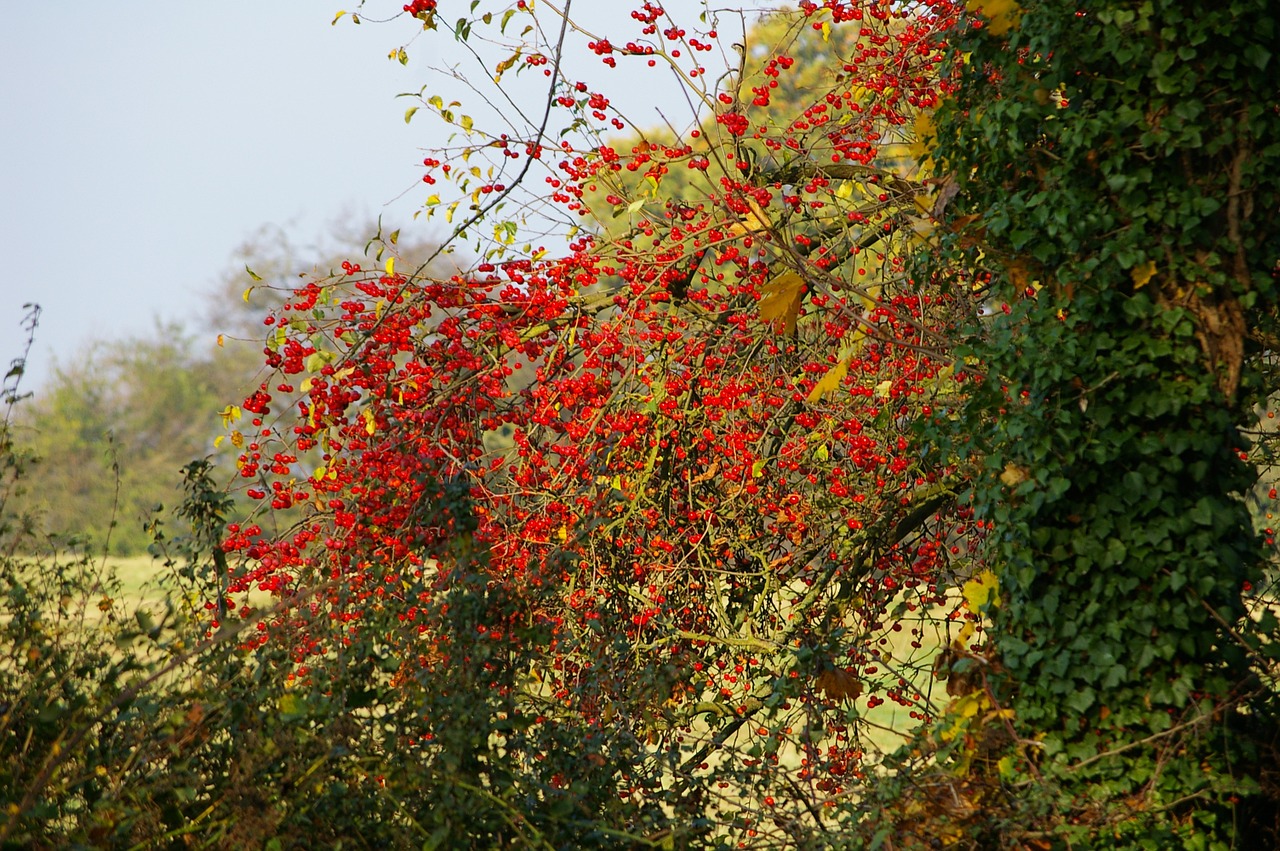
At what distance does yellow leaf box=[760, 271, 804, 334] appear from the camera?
465cm

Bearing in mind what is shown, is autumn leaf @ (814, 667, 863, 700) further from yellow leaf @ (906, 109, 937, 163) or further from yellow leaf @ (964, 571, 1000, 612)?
yellow leaf @ (906, 109, 937, 163)

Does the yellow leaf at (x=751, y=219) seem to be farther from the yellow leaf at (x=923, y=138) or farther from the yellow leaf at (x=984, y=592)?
the yellow leaf at (x=984, y=592)

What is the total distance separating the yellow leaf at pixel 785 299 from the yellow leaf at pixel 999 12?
1193 mm

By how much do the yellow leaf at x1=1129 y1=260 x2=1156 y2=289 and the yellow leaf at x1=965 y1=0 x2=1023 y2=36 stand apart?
932 mm

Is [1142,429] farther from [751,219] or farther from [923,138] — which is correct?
[751,219]

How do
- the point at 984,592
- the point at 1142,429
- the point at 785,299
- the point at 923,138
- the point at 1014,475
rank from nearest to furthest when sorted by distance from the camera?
1. the point at 1142,429
2. the point at 1014,475
3. the point at 984,592
4. the point at 923,138
5. the point at 785,299

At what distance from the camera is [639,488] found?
4730mm

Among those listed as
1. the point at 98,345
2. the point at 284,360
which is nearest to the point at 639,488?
the point at 284,360

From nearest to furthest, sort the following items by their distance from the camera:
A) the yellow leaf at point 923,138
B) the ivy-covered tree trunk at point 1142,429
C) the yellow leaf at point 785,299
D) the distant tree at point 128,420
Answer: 1. the ivy-covered tree trunk at point 1142,429
2. the yellow leaf at point 923,138
3. the yellow leaf at point 785,299
4. the distant tree at point 128,420

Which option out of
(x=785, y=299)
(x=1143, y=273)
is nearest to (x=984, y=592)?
(x=1143, y=273)

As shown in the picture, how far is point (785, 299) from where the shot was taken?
4680mm

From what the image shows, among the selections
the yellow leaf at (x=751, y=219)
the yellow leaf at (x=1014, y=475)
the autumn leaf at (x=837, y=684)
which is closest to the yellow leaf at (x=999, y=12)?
the yellow leaf at (x=751, y=219)

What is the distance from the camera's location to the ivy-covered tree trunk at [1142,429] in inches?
135

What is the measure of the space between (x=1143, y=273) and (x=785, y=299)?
4.87 ft
